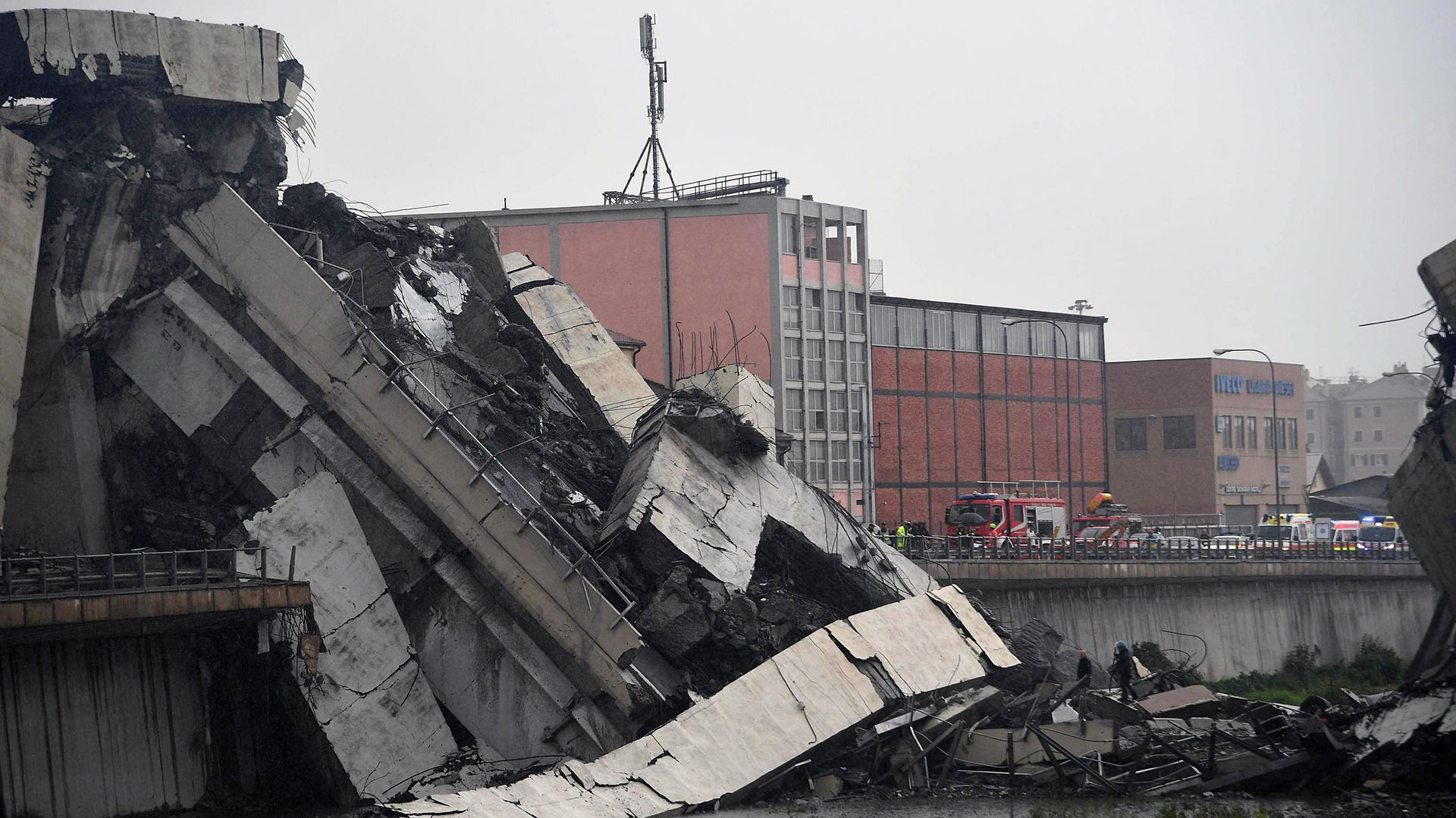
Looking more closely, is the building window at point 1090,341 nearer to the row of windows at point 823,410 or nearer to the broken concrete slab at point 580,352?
the row of windows at point 823,410

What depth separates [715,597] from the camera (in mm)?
19531

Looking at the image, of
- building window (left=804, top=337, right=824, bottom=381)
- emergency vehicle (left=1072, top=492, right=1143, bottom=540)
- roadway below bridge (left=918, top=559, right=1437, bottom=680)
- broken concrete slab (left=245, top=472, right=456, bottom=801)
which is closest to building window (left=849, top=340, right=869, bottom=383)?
building window (left=804, top=337, right=824, bottom=381)

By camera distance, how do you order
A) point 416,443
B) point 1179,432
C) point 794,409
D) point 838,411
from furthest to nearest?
point 1179,432, point 838,411, point 794,409, point 416,443

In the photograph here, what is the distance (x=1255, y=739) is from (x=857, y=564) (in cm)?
672

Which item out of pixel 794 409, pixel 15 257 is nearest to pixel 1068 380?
pixel 794 409

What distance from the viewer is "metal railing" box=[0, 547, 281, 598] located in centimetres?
1622

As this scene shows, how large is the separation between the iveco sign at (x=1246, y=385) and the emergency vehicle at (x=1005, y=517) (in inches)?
1072

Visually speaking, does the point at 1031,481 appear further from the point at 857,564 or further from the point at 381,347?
the point at 381,347

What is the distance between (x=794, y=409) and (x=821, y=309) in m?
4.15

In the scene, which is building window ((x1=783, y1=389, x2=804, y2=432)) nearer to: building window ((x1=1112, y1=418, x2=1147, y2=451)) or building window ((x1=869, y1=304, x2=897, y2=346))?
building window ((x1=869, y1=304, x2=897, y2=346))

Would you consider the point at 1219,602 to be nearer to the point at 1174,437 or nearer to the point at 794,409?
the point at 794,409

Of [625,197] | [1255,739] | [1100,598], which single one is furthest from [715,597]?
[625,197]

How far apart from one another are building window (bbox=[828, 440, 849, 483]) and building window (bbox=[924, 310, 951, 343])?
755cm

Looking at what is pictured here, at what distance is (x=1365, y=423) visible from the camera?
146 meters
